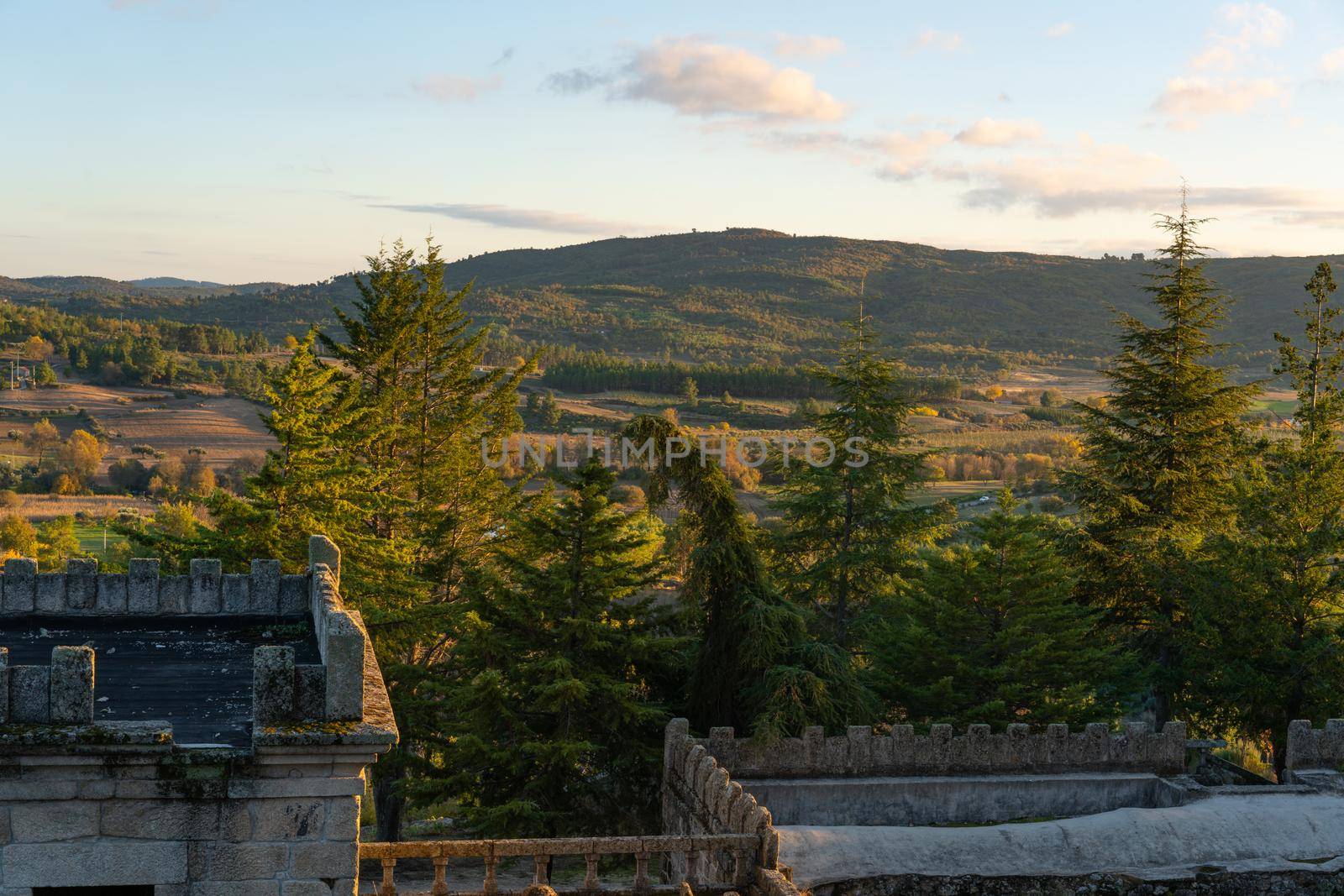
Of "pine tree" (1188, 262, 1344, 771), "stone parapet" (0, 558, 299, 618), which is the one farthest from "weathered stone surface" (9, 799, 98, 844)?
"pine tree" (1188, 262, 1344, 771)

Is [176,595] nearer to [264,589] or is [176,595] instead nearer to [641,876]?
[264,589]

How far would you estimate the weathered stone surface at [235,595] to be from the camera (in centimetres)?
1454

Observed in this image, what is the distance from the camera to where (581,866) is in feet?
76.5

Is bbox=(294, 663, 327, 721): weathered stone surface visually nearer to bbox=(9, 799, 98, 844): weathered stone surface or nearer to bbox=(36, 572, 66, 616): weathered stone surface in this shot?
bbox=(9, 799, 98, 844): weathered stone surface

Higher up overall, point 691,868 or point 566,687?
point 566,687

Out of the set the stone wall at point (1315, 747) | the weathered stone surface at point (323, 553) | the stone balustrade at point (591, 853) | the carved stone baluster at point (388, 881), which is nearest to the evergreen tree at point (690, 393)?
the stone wall at point (1315, 747)

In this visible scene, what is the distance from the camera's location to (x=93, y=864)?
9734 millimetres

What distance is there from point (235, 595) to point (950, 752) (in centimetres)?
1080

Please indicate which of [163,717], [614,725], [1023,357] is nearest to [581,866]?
[614,725]

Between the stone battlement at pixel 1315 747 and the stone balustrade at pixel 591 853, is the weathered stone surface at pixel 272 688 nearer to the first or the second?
the stone balustrade at pixel 591 853

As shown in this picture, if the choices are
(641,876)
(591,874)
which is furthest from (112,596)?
(641,876)

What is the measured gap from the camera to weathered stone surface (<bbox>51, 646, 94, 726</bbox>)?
9.48 metres

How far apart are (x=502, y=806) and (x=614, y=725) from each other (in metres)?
2.34

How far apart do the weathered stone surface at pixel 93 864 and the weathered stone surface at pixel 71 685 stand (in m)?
1.00
